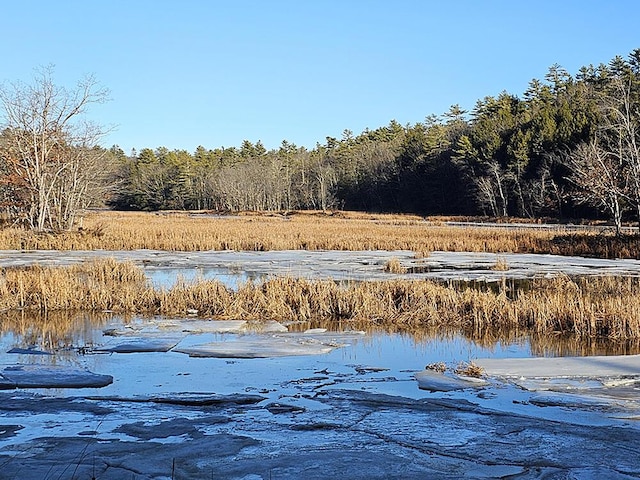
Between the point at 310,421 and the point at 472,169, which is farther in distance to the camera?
the point at 472,169

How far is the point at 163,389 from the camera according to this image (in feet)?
25.0

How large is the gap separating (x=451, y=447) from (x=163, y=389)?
11.1ft

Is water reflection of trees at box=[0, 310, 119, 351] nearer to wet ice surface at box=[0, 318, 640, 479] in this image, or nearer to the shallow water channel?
the shallow water channel

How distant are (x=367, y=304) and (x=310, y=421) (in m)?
6.79

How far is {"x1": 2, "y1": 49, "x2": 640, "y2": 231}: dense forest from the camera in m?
32.8

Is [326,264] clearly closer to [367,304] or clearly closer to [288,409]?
[367,304]

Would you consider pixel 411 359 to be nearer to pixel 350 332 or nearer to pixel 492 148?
pixel 350 332

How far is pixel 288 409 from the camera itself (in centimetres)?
669

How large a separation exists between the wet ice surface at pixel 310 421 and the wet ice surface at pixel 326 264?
8.28 metres

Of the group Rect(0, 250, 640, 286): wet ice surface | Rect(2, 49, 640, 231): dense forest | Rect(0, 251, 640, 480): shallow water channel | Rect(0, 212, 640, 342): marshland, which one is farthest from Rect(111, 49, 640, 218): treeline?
Rect(0, 251, 640, 480): shallow water channel

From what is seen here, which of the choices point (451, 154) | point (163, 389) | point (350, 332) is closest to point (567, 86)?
point (451, 154)

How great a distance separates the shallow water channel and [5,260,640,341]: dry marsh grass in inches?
34.4

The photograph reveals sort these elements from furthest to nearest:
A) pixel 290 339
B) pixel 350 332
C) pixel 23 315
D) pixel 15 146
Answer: pixel 15 146 < pixel 23 315 < pixel 350 332 < pixel 290 339

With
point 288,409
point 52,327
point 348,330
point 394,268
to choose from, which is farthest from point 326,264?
point 288,409
